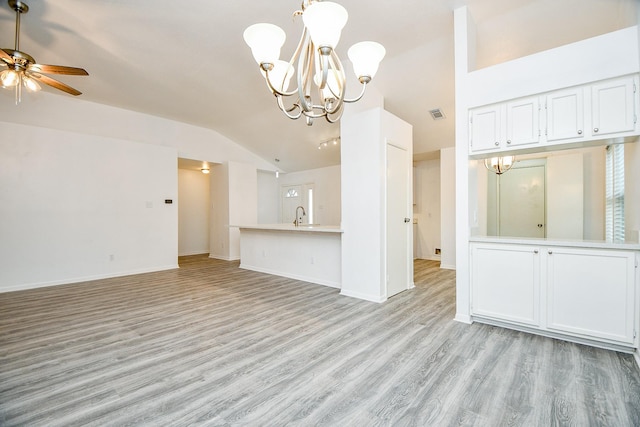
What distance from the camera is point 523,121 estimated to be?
2.76 metres

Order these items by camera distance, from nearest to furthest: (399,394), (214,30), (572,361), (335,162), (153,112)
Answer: (399,394)
(572,361)
(214,30)
(153,112)
(335,162)

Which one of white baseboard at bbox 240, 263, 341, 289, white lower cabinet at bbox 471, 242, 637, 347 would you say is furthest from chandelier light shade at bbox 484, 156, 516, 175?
white baseboard at bbox 240, 263, 341, 289

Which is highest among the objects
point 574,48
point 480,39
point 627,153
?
point 480,39

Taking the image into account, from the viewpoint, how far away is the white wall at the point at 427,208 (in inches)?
272

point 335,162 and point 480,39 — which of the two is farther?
point 335,162

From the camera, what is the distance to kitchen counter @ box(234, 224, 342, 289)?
455 centimetres

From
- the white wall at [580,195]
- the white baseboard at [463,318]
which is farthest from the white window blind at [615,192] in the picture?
the white baseboard at [463,318]

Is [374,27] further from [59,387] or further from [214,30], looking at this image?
[59,387]

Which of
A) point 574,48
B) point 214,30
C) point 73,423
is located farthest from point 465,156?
point 73,423

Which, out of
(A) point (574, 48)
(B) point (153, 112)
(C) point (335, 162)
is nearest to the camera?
(A) point (574, 48)

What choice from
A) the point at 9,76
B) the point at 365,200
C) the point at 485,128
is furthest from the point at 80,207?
the point at 485,128

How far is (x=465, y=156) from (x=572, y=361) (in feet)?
6.46

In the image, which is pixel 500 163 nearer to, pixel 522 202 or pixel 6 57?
pixel 522 202

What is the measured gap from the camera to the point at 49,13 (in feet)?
10.8
